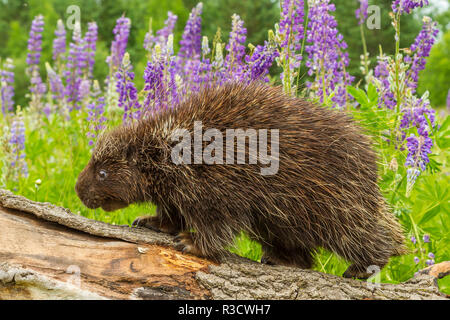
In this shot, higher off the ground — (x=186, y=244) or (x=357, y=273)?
(x=186, y=244)

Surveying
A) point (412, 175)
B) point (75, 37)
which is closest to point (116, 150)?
point (412, 175)

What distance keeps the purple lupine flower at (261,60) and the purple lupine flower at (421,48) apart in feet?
4.80

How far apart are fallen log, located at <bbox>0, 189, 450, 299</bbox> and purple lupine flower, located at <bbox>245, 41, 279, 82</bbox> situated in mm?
1961

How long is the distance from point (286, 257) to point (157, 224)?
3.81 ft

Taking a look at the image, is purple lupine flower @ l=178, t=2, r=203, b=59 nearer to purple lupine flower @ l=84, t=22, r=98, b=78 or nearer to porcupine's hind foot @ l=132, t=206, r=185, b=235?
purple lupine flower @ l=84, t=22, r=98, b=78

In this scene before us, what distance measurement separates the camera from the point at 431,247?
17.1ft

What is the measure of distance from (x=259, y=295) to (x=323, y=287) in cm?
50

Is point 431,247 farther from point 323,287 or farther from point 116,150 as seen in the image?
point 116,150

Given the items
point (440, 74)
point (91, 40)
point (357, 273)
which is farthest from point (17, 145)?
point (440, 74)

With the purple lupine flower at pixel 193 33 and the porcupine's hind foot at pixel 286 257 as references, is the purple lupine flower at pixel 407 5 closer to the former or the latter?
the porcupine's hind foot at pixel 286 257

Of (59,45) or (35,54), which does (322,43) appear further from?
(35,54)

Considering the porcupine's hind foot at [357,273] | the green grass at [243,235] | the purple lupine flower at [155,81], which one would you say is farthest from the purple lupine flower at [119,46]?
the porcupine's hind foot at [357,273]

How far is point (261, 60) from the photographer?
16.9 feet

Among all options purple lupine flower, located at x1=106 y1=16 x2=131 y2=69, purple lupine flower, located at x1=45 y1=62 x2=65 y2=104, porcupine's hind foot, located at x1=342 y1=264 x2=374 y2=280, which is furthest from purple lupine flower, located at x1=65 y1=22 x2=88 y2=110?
porcupine's hind foot, located at x1=342 y1=264 x2=374 y2=280
